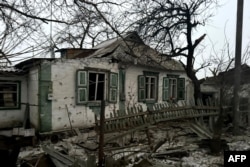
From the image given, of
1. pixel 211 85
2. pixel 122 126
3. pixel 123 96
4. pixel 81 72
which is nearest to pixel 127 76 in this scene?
pixel 123 96

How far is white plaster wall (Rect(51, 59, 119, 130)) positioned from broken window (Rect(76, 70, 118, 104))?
10.2 inches

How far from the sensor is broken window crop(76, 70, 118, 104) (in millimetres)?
11203

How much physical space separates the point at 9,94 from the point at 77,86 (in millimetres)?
2740

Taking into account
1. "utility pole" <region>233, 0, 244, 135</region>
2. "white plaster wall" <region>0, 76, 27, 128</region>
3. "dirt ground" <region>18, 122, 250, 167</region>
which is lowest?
"dirt ground" <region>18, 122, 250, 167</region>

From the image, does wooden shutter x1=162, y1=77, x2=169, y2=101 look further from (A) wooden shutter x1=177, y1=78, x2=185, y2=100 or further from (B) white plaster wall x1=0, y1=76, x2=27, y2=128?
(B) white plaster wall x1=0, y1=76, x2=27, y2=128

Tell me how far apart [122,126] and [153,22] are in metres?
6.08

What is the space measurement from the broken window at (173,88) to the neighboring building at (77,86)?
1.31 m

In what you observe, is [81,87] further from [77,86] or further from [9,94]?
[9,94]

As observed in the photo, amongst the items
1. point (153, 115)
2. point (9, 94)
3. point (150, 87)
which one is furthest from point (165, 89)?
point (9, 94)

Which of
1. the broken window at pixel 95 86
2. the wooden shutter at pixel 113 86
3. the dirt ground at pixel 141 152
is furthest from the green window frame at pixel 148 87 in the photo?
the dirt ground at pixel 141 152

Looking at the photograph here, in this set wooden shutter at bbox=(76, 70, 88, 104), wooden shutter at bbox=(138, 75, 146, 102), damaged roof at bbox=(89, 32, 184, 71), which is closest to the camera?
wooden shutter at bbox=(76, 70, 88, 104)

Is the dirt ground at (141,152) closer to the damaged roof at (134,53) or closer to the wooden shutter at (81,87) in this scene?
the wooden shutter at (81,87)

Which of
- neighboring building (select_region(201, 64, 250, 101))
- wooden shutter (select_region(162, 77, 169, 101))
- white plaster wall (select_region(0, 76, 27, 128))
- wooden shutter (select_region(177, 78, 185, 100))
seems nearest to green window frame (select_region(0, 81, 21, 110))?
white plaster wall (select_region(0, 76, 27, 128))

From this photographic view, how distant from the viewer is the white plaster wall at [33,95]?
10.3 m
